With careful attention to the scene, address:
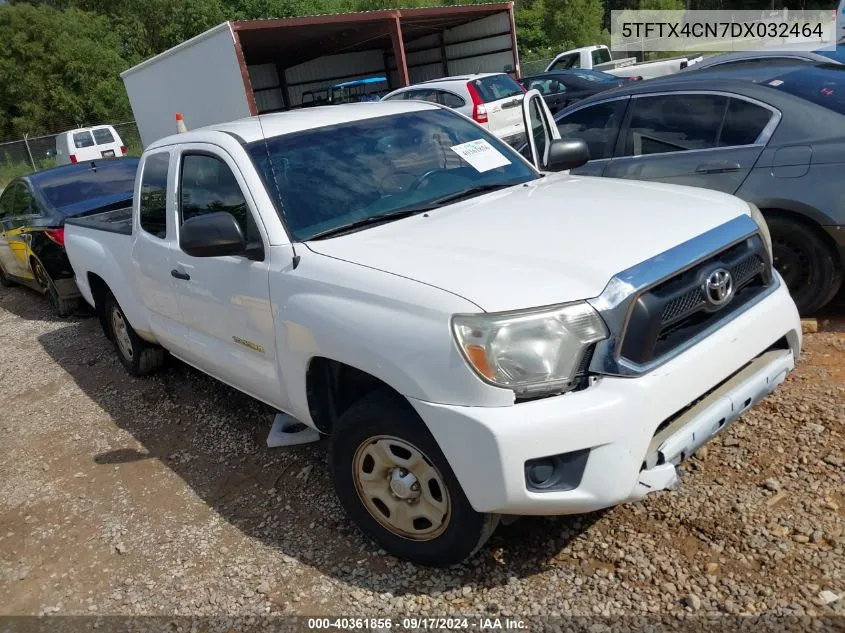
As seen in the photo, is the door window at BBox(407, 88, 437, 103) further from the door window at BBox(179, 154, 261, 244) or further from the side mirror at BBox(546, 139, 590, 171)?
the door window at BBox(179, 154, 261, 244)

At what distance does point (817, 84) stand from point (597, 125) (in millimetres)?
1569

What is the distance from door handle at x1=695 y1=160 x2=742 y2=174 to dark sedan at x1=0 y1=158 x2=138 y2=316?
5.37 metres

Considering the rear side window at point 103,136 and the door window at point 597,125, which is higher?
the door window at point 597,125

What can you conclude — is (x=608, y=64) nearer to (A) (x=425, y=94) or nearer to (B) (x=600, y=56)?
(B) (x=600, y=56)

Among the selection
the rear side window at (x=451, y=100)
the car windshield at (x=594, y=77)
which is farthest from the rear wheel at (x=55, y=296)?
the car windshield at (x=594, y=77)

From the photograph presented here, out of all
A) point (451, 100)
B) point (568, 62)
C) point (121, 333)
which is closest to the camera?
point (121, 333)

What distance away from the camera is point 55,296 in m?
7.82

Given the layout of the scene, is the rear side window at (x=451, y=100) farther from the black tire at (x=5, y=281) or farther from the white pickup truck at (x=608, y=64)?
the black tire at (x=5, y=281)

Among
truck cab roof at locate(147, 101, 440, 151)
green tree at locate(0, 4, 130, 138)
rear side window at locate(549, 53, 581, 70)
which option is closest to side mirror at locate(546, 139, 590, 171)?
truck cab roof at locate(147, 101, 440, 151)

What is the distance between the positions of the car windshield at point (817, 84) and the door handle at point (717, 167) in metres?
0.60

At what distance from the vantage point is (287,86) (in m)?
28.7

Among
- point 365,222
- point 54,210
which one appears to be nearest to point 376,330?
point 365,222

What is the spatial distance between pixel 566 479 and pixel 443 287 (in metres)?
0.79

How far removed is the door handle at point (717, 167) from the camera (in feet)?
15.9
